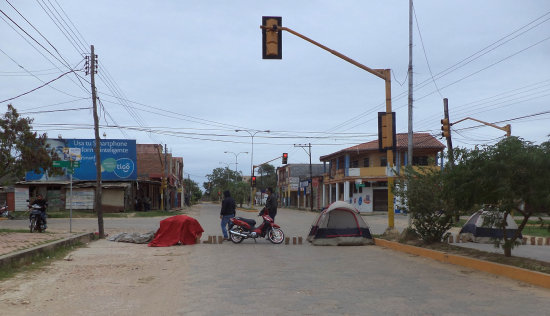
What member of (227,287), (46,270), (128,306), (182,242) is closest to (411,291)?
(227,287)

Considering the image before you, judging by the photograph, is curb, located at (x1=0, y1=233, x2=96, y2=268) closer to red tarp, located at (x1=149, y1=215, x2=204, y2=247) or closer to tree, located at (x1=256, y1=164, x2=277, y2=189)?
red tarp, located at (x1=149, y1=215, x2=204, y2=247)

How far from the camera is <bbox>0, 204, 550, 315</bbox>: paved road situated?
20.5 ft

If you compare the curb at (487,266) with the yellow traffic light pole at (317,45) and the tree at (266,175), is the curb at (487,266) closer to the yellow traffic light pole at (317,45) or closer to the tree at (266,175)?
the yellow traffic light pole at (317,45)

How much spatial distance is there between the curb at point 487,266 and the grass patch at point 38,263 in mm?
8717

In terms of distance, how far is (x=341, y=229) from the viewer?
15.1m

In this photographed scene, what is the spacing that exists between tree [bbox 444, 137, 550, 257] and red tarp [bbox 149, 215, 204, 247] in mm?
8586

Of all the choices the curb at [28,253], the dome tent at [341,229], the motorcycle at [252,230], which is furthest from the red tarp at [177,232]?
the dome tent at [341,229]

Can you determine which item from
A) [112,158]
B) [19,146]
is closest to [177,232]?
[19,146]

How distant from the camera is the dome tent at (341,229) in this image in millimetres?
14961

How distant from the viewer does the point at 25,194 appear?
1577 inches

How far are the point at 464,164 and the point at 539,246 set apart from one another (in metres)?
7.57

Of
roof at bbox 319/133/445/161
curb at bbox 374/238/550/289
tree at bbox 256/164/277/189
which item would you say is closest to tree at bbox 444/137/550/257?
curb at bbox 374/238/550/289

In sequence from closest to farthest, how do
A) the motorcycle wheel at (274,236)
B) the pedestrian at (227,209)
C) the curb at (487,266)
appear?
the curb at (487,266) < the motorcycle wheel at (274,236) < the pedestrian at (227,209)

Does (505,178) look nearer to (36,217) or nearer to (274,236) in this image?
(274,236)
